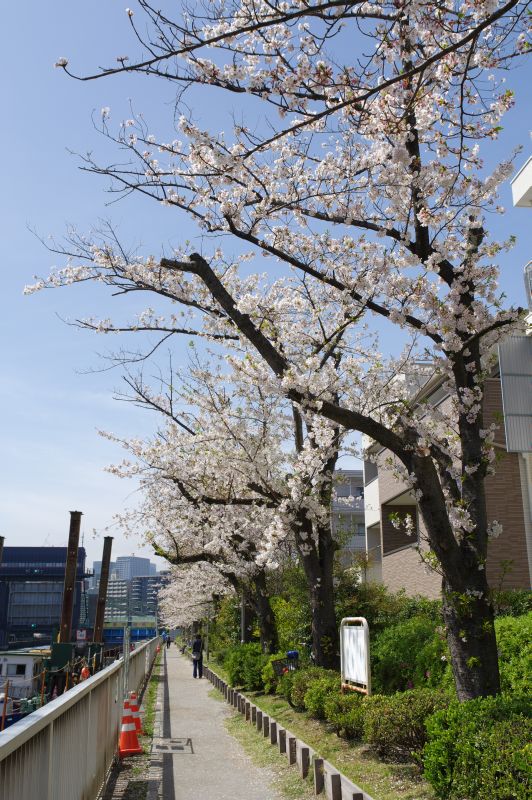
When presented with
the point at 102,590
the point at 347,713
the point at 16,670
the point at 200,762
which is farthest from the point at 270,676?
the point at 102,590

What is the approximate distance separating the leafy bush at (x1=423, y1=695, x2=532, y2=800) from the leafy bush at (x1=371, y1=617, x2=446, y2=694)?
163 inches

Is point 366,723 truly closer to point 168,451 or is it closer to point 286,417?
point 286,417

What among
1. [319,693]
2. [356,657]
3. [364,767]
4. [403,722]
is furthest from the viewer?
[319,693]

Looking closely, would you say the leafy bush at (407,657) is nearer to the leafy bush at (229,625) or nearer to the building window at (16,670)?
the leafy bush at (229,625)

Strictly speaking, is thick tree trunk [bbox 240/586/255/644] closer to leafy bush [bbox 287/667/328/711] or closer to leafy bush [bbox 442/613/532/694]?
leafy bush [bbox 287/667/328/711]

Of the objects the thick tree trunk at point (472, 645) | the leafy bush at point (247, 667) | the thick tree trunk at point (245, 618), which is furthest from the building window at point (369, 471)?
the thick tree trunk at point (472, 645)

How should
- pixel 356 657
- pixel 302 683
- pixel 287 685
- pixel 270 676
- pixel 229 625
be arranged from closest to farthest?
pixel 356 657 < pixel 302 683 < pixel 287 685 < pixel 270 676 < pixel 229 625

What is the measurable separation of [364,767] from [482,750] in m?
2.82

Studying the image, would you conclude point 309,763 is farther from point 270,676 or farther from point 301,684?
point 270,676

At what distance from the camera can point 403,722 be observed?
730cm

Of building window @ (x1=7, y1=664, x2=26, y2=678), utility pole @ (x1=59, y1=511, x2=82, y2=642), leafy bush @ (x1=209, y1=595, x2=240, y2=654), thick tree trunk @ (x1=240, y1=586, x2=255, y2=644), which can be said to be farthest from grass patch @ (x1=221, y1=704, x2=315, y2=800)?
utility pole @ (x1=59, y1=511, x2=82, y2=642)

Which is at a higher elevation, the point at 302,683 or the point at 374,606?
the point at 374,606

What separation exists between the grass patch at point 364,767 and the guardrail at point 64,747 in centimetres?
265

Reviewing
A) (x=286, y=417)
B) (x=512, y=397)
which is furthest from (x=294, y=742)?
(x=512, y=397)
